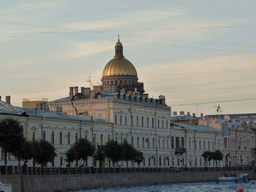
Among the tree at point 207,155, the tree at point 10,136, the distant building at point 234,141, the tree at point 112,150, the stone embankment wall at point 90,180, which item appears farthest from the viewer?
the distant building at point 234,141

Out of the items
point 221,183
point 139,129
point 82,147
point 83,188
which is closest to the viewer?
point 83,188

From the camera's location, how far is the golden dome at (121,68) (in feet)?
338

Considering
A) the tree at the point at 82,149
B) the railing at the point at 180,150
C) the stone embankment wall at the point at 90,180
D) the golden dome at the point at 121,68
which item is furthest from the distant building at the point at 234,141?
the tree at the point at 82,149

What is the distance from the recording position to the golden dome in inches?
4053

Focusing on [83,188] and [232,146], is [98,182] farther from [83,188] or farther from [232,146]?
[232,146]

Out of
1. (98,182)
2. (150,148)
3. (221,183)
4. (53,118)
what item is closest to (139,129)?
(150,148)

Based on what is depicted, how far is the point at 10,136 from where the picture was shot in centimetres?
4781

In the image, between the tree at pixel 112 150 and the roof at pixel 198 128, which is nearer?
the tree at pixel 112 150

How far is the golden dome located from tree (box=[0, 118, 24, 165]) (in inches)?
2166

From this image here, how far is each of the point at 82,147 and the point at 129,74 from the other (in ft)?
150

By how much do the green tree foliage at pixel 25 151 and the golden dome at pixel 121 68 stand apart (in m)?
52.3

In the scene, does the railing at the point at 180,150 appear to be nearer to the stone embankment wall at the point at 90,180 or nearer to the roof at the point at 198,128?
the roof at the point at 198,128

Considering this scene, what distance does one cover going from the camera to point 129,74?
10312cm

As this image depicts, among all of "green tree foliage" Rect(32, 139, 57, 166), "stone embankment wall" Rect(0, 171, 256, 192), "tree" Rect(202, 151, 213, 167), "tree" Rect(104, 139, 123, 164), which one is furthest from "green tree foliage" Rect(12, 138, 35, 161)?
"tree" Rect(202, 151, 213, 167)
